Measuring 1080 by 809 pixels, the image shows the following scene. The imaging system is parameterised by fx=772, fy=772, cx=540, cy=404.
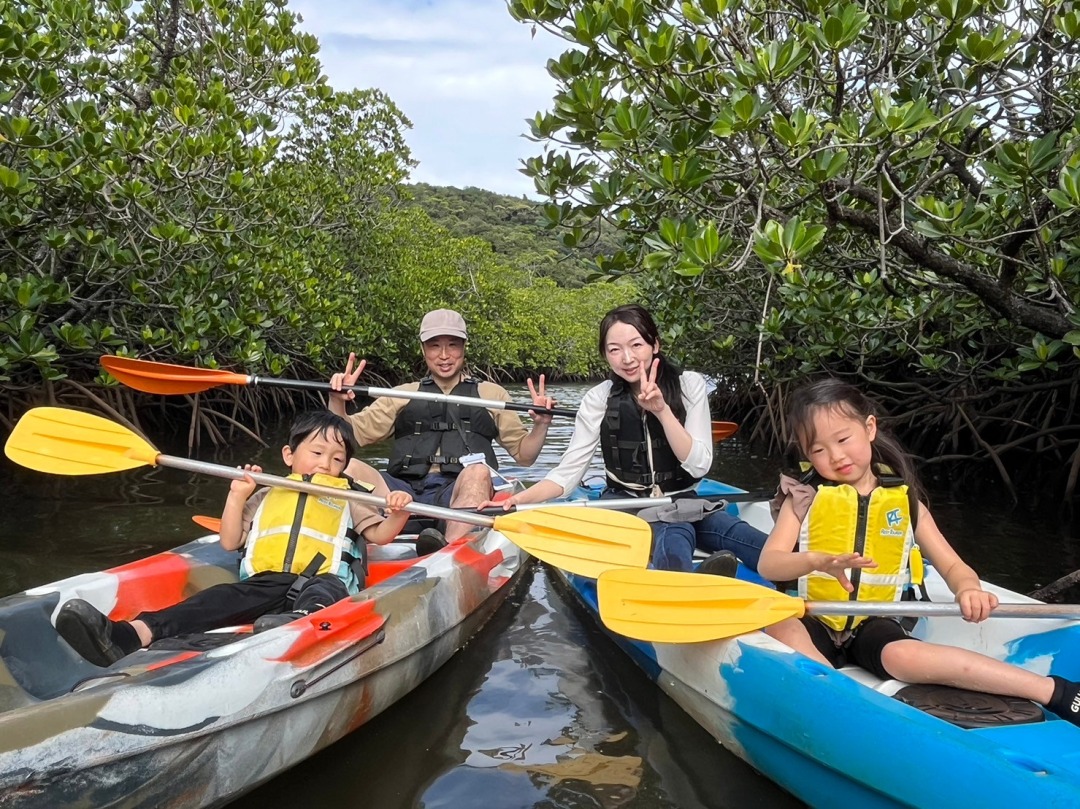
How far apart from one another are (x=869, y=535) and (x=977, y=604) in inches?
14.7

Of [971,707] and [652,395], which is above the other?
[652,395]

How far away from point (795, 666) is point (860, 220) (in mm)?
1994

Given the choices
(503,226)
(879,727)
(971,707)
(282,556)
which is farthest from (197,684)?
(503,226)

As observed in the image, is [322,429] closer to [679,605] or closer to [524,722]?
[524,722]

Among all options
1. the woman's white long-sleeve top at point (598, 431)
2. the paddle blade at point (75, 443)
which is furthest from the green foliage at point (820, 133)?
the paddle blade at point (75, 443)

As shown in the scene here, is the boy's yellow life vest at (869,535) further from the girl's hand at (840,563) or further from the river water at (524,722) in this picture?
the river water at (524,722)

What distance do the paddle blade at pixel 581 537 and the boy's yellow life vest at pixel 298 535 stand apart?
0.61 meters

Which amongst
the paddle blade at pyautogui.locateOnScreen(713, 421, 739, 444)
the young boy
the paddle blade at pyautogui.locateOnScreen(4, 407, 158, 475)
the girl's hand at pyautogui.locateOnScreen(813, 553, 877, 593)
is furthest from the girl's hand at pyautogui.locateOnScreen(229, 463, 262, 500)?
the paddle blade at pyautogui.locateOnScreen(713, 421, 739, 444)

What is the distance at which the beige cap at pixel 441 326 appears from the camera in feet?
14.0

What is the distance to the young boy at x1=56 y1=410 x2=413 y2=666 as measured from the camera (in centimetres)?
236

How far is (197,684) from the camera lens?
185cm

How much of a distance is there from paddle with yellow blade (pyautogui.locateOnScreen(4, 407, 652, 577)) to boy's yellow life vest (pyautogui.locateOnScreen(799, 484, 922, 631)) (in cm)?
67

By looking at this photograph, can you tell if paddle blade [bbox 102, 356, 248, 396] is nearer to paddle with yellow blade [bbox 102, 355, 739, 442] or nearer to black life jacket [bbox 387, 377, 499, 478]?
paddle with yellow blade [bbox 102, 355, 739, 442]

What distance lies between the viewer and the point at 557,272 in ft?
146
